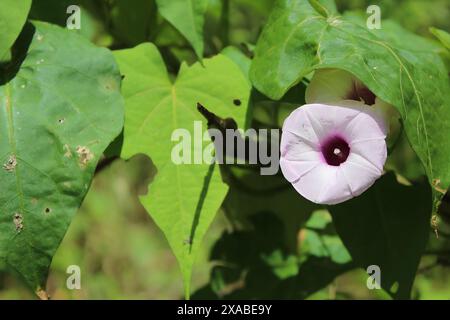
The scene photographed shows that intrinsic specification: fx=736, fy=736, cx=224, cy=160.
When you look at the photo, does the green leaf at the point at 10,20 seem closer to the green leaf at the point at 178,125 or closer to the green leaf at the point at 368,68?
the green leaf at the point at 178,125

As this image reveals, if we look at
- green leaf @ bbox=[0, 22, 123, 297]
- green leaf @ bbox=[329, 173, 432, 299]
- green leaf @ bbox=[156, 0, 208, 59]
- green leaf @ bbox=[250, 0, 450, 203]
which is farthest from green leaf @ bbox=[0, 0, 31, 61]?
green leaf @ bbox=[329, 173, 432, 299]

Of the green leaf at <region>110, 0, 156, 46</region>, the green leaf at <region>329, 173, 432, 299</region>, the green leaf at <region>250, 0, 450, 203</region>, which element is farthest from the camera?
the green leaf at <region>110, 0, 156, 46</region>

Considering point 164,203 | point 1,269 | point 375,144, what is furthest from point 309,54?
point 1,269

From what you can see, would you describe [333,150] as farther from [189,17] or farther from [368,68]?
[189,17]

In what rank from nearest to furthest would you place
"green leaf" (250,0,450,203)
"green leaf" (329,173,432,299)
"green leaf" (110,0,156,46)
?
"green leaf" (250,0,450,203) → "green leaf" (329,173,432,299) → "green leaf" (110,0,156,46)

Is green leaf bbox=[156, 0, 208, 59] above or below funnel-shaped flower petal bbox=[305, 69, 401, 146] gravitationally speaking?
above

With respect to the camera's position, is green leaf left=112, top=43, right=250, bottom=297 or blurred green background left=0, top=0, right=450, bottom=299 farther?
blurred green background left=0, top=0, right=450, bottom=299

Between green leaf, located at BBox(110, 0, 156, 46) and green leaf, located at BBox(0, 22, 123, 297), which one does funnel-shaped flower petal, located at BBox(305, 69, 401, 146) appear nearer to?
green leaf, located at BBox(0, 22, 123, 297)

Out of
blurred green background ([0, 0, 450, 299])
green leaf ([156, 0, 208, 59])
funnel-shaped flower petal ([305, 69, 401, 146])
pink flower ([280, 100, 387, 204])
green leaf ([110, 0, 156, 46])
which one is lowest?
blurred green background ([0, 0, 450, 299])
